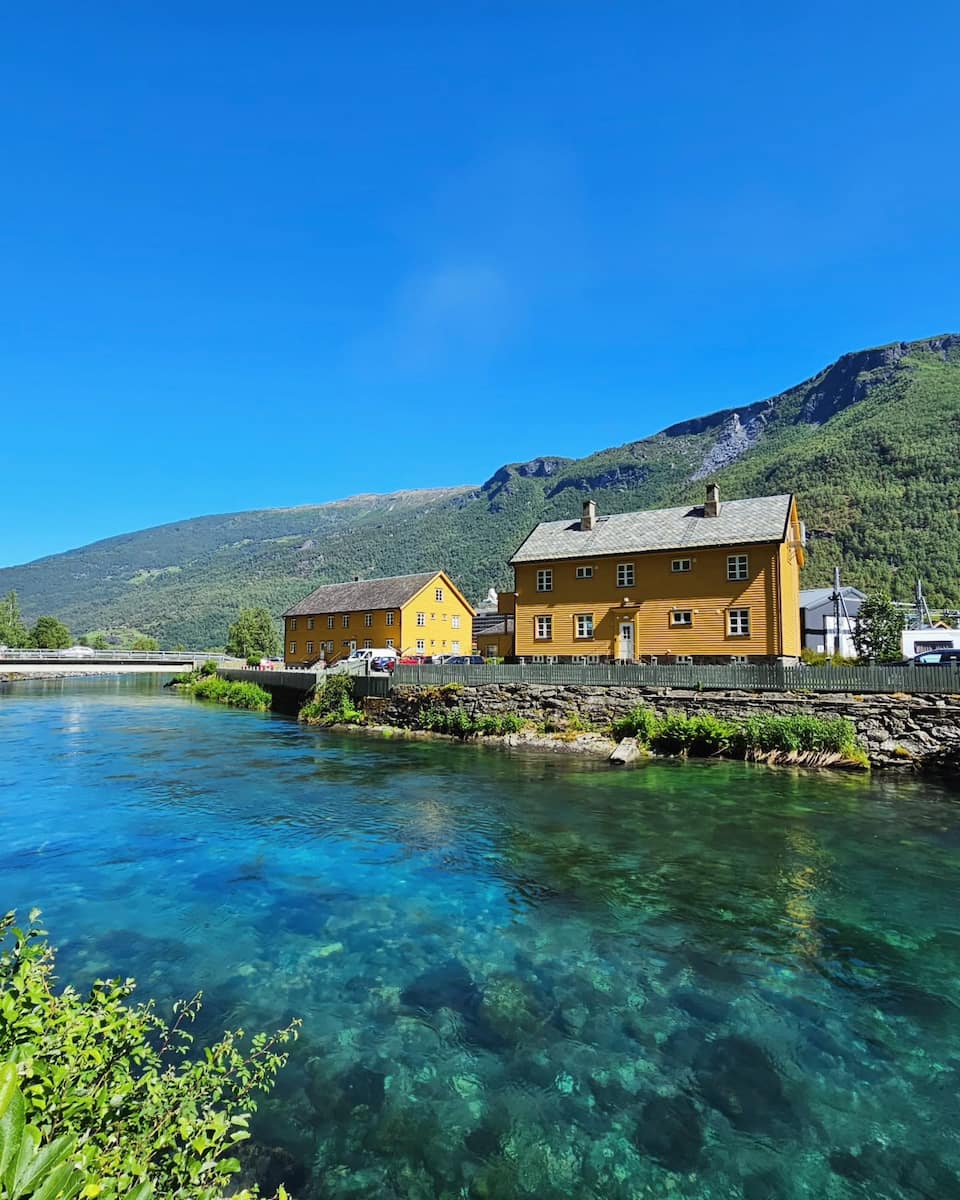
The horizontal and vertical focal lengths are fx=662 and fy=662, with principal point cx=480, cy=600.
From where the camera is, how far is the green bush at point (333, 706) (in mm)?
39281

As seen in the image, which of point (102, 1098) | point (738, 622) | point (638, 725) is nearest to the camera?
point (102, 1098)

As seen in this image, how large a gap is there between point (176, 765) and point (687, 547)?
88.8ft

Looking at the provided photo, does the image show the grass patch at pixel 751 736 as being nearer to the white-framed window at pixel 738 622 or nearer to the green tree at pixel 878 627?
the white-framed window at pixel 738 622

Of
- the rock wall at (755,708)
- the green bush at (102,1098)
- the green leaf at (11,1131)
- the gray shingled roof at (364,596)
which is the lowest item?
the rock wall at (755,708)

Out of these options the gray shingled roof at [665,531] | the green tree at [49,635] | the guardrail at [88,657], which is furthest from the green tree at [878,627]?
the green tree at [49,635]

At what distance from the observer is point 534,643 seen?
4097 centimetres

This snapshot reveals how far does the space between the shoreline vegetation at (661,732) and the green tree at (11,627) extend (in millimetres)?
104417

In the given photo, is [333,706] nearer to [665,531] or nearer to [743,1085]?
[665,531]

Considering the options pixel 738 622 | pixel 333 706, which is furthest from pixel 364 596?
pixel 738 622

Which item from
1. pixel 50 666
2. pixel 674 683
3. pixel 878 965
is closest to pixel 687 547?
pixel 674 683

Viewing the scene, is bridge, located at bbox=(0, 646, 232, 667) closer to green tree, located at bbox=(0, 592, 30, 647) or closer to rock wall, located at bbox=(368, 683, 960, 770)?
green tree, located at bbox=(0, 592, 30, 647)

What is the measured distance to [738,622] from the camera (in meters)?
34.9

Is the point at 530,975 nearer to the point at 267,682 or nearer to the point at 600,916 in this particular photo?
the point at 600,916

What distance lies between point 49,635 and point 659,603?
11834 centimetres
